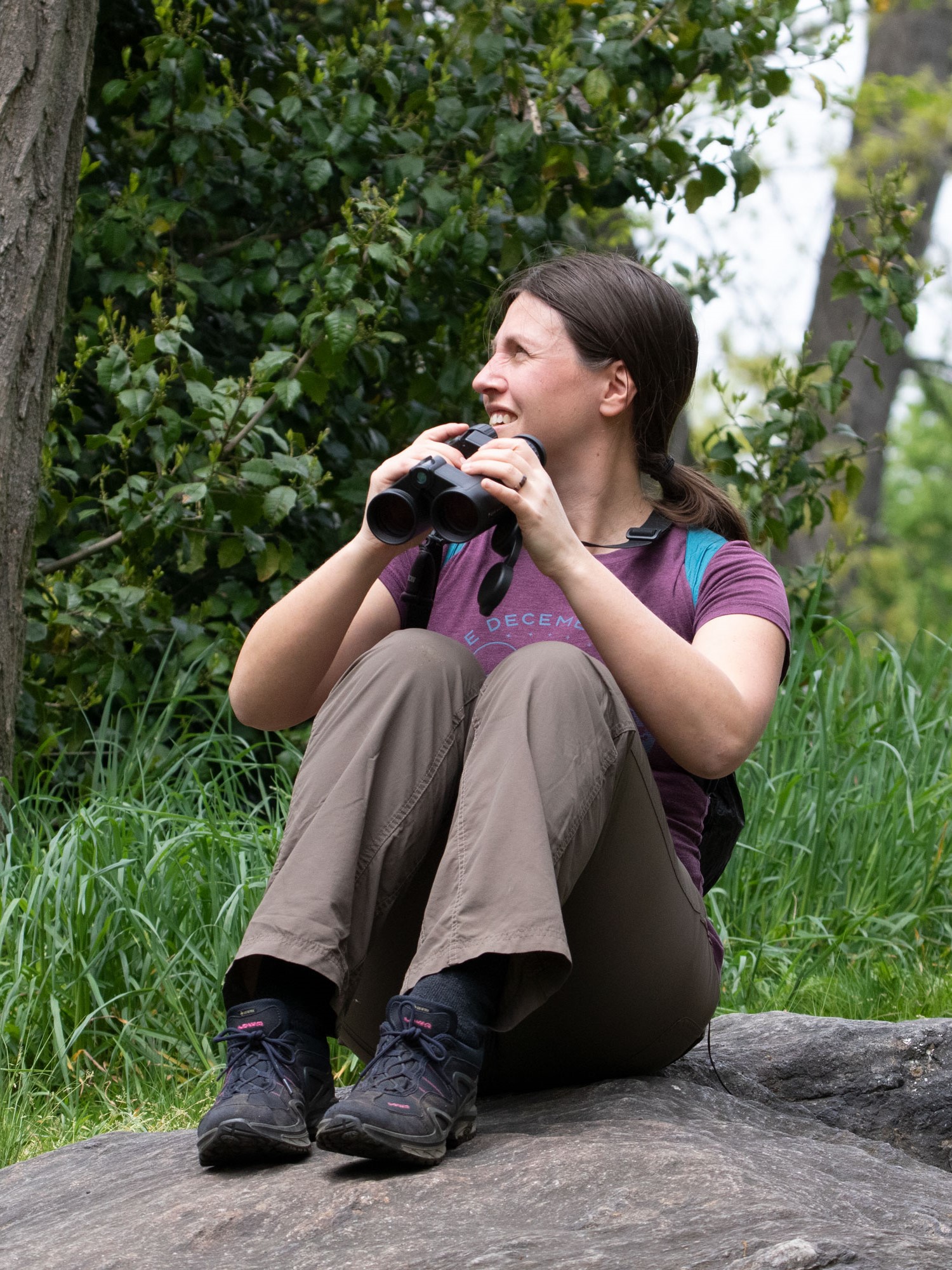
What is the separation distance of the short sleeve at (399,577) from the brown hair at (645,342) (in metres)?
0.43

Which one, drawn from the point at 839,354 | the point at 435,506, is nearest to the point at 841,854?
the point at 839,354

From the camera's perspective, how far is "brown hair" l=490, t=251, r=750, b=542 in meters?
2.33

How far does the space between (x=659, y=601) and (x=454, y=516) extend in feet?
1.24

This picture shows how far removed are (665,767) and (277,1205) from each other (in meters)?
0.87

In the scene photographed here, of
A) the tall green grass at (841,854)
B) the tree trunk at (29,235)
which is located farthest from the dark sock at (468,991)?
the tree trunk at (29,235)

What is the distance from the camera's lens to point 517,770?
1.74m

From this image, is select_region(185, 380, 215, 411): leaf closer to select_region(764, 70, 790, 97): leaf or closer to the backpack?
the backpack

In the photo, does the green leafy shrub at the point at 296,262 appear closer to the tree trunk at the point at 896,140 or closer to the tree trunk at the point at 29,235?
the tree trunk at the point at 29,235

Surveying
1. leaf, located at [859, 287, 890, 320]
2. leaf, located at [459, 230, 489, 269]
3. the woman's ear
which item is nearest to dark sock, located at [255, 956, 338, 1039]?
the woman's ear

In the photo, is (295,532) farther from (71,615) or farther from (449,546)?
(449,546)

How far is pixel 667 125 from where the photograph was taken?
4012 millimetres

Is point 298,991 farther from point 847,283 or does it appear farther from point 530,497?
point 847,283

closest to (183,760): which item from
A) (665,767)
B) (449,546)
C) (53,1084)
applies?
(53,1084)

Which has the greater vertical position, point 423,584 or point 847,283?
point 847,283
